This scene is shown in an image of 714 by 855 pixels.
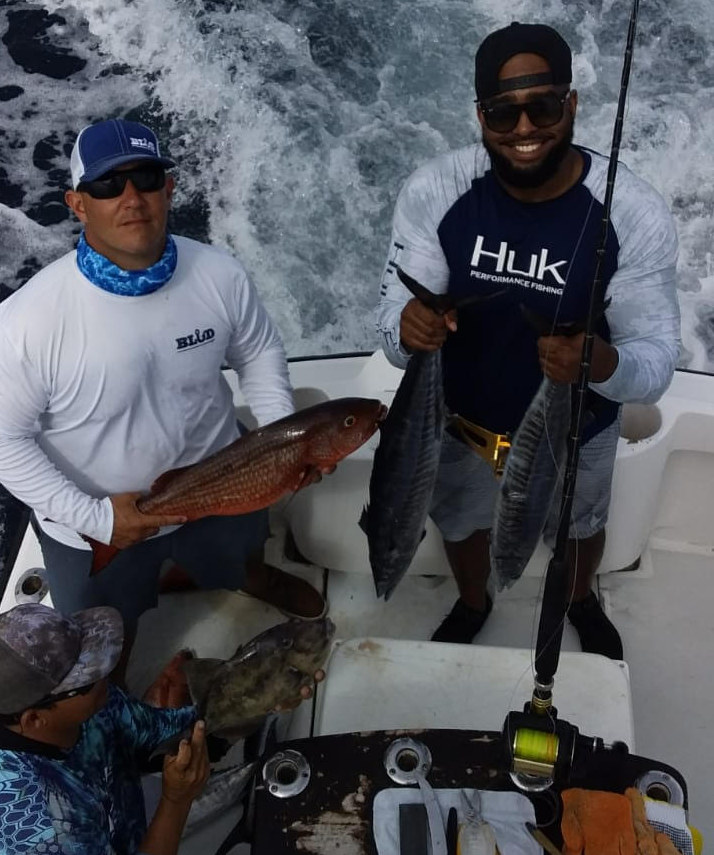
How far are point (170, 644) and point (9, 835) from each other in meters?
1.54

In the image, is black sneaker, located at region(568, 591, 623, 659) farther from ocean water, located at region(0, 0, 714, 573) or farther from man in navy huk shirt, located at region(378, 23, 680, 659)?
ocean water, located at region(0, 0, 714, 573)

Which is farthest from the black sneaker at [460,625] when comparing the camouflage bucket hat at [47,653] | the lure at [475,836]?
the camouflage bucket hat at [47,653]

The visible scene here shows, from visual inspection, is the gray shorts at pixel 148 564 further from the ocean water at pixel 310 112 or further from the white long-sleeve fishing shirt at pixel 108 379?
the ocean water at pixel 310 112

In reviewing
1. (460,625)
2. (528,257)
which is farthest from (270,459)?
(460,625)

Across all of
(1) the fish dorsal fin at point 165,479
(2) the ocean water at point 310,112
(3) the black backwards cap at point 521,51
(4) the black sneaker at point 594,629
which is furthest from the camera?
(2) the ocean water at point 310,112

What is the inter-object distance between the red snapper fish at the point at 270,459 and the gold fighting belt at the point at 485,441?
0.27 meters

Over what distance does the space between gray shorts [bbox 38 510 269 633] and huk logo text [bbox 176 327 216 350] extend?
0.57 m

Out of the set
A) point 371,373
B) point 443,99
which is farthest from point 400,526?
point 443,99

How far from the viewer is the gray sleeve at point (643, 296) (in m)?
1.95

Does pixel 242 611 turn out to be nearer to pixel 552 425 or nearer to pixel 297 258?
pixel 552 425

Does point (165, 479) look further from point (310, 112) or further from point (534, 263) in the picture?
point (310, 112)

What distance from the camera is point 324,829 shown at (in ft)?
5.40

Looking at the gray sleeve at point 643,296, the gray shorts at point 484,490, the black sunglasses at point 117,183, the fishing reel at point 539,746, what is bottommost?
the gray shorts at point 484,490

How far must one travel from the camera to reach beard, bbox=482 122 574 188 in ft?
6.24
